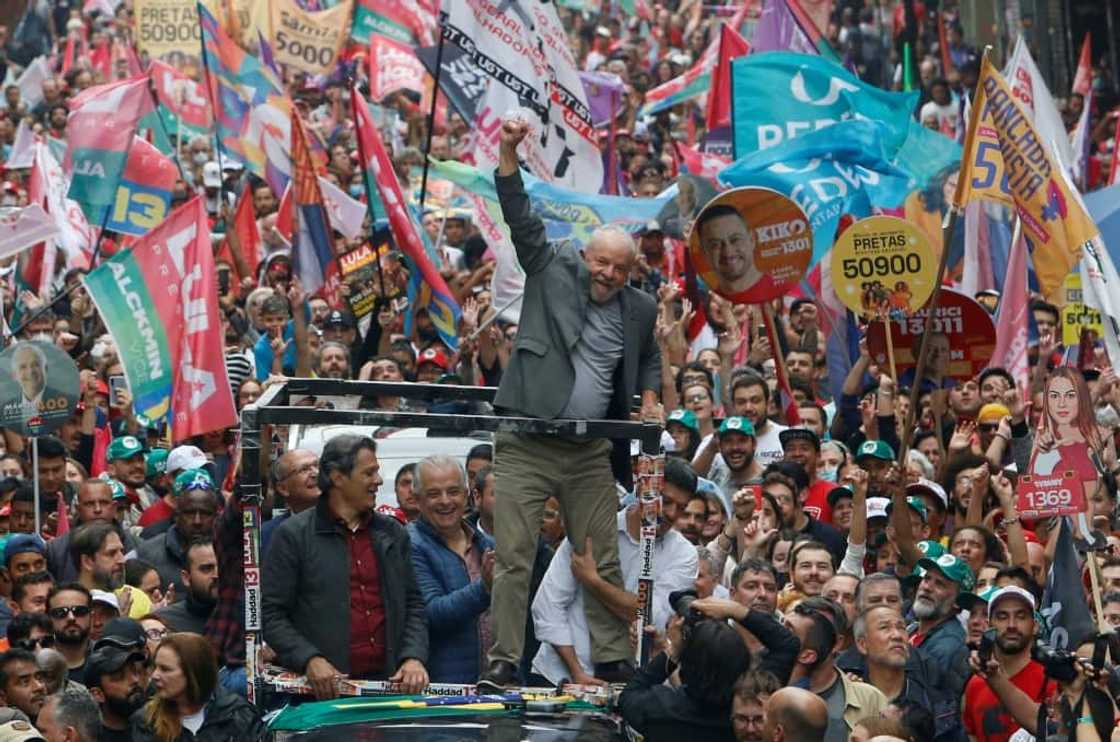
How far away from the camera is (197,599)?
1103 cm

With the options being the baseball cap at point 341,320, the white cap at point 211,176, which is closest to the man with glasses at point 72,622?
the baseball cap at point 341,320

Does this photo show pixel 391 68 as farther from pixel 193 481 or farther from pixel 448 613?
pixel 448 613

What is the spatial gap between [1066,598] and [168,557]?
4283mm

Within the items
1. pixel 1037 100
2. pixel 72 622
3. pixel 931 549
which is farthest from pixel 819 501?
pixel 72 622

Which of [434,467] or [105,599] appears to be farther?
[105,599]

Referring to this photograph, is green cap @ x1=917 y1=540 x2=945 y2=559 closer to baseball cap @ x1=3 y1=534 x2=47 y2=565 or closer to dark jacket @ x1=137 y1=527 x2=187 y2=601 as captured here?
dark jacket @ x1=137 y1=527 x2=187 y2=601

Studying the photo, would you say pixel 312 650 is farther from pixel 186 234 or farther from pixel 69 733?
pixel 186 234

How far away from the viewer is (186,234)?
1515 cm

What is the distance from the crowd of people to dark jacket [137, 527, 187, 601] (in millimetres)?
16

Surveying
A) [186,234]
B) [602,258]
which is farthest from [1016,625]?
[186,234]

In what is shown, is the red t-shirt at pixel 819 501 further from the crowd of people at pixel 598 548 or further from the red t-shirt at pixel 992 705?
the red t-shirt at pixel 992 705

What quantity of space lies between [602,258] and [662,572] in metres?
1.32

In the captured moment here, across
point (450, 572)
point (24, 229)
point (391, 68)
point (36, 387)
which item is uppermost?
point (391, 68)

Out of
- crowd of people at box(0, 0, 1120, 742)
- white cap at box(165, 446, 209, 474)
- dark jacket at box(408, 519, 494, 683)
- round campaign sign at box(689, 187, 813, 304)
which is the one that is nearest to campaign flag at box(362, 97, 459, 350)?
crowd of people at box(0, 0, 1120, 742)
